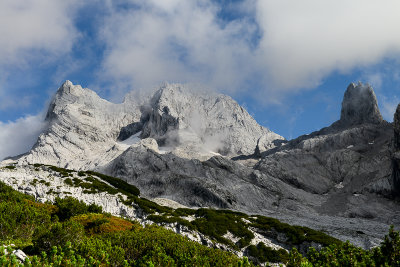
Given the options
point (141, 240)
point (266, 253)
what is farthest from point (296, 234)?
point (141, 240)

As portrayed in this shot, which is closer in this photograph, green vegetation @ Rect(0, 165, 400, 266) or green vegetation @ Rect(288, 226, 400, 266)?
green vegetation @ Rect(288, 226, 400, 266)

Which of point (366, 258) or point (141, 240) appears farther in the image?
point (141, 240)

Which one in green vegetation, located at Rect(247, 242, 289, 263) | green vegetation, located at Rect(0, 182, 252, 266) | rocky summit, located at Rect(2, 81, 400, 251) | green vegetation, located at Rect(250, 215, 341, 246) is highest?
rocky summit, located at Rect(2, 81, 400, 251)

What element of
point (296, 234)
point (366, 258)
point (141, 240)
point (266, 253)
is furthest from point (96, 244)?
point (296, 234)

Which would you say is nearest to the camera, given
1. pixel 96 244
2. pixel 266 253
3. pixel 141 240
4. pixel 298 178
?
pixel 96 244

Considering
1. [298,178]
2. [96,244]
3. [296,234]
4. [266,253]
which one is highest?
[298,178]

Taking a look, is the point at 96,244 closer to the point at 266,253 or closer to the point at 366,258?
the point at 366,258

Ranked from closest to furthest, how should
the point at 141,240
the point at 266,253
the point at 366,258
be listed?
the point at 366,258 → the point at 141,240 → the point at 266,253

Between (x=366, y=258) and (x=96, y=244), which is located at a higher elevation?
(x=366, y=258)

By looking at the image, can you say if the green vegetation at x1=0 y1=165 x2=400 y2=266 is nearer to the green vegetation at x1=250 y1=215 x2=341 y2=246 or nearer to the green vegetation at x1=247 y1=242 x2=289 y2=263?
the green vegetation at x1=250 y1=215 x2=341 y2=246

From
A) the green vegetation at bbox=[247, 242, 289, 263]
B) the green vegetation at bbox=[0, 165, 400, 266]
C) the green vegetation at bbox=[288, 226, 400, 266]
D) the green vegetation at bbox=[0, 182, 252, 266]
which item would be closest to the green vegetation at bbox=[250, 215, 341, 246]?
the green vegetation at bbox=[0, 165, 400, 266]

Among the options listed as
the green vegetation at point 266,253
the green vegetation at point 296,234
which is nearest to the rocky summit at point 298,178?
the green vegetation at point 296,234

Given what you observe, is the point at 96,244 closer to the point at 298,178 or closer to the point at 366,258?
the point at 366,258

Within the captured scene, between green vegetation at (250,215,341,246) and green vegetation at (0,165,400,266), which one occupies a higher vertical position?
green vegetation at (250,215,341,246)
